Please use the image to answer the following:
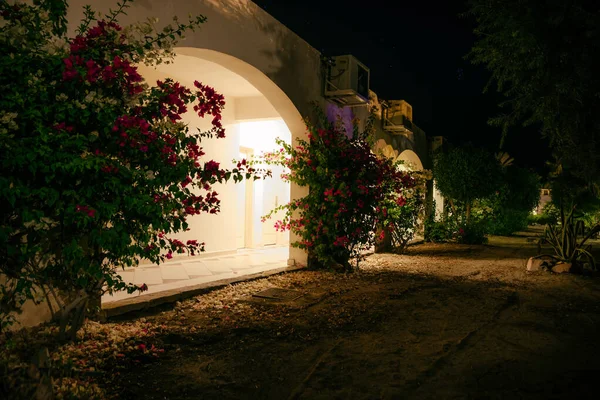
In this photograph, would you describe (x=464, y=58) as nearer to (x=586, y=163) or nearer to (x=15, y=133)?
(x=586, y=163)

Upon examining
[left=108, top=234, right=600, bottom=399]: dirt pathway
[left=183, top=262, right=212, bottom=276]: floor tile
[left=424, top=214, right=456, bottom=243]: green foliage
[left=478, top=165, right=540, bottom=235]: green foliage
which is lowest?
[left=108, top=234, right=600, bottom=399]: dirt pathway

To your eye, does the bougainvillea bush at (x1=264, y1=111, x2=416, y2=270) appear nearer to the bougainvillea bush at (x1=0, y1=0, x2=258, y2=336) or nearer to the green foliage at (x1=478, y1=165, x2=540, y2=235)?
the bougainvillea bush at (x1=0, y1=0, x2=258, y2=336)

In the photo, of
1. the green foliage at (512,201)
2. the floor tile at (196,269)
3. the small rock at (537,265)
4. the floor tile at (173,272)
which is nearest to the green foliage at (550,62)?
the small rock at (537,265)

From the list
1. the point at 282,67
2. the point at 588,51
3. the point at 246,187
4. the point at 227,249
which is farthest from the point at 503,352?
the point at 246,187

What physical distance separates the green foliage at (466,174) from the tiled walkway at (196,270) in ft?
25.6

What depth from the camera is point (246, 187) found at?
11.9m

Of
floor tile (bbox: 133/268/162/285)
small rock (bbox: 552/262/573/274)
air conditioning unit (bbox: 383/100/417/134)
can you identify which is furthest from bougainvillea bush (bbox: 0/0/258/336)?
air conditioning unit (bbox: 383/100/417/134)

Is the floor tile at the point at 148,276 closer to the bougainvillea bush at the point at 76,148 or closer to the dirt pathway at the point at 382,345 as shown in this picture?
the dirt pathway at the point at 382,345

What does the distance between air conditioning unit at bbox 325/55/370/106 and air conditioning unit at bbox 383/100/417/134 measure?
3.64 meters

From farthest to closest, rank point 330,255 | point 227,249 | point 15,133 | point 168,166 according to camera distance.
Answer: point 227,249
point 330,255
point 168,166
point 15,133

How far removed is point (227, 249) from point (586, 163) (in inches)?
286

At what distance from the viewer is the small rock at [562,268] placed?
8.57m

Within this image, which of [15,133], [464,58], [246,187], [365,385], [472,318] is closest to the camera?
[15,133]

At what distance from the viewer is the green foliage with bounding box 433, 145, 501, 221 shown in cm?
1555
